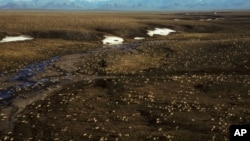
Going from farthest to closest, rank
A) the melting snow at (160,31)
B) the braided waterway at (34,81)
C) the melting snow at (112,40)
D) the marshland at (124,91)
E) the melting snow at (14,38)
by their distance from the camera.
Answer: the melting snow at (160,31) → the melting snow at (112,40) → the melting snow at (14,38) → the braided waterway at (34,81) → the marshland at (124,91)

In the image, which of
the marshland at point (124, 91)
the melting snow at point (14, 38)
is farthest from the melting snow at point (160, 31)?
the melting snow at point (14, 38)

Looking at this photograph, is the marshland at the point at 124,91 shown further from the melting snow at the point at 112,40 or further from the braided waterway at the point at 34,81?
the melting snow at the point at 112,40

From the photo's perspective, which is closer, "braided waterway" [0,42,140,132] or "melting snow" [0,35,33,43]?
Answer: "braided waterway" [0,42,140,132]

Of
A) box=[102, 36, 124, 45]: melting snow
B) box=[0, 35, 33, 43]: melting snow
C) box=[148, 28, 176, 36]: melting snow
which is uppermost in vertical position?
box=[0, 35, 33, 43]: melting snow

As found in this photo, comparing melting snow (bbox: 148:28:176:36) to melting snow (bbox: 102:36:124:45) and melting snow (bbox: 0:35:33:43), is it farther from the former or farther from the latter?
melting snow (bbox: 0:35:33:43)

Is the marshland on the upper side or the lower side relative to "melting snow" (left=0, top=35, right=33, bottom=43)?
lower

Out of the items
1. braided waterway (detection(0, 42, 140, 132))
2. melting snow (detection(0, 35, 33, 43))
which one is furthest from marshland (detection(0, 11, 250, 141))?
melting snow (detection(0, 35, 33, 43))

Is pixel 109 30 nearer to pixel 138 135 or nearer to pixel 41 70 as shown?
pixel 41 70

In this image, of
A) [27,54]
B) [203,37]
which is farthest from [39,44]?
[203,37]
